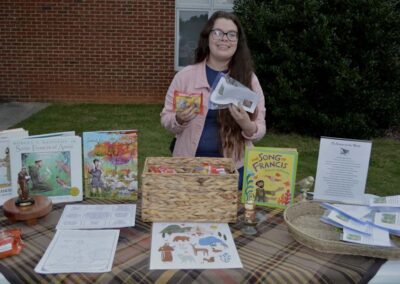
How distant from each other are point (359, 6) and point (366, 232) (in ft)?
17.0

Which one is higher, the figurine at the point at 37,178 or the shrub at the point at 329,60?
the shrub at the point at 329,60

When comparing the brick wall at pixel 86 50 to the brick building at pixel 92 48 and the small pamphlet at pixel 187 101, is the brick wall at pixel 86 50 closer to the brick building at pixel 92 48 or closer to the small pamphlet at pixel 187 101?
the brick building at pixel 92 48

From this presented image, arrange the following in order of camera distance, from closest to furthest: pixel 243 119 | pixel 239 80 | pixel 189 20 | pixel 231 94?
pixel 231 94 → pixel 243 119 → pixel 239 80 → pixel 189 20

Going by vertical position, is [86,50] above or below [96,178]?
above

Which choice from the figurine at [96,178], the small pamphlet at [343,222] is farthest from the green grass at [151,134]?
the small pamphlet at [343,222]

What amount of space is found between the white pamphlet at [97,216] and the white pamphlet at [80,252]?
2.1 inches

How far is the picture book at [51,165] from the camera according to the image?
1.85 meters

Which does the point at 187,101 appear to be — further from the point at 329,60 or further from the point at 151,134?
the point at 329,60

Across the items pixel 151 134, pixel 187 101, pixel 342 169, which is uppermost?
pixel 187 101

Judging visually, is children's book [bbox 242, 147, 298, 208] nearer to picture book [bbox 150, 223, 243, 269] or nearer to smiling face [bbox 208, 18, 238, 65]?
picture book [bbox 150, 223, 243, 269]

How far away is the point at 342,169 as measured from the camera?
6.13 feet

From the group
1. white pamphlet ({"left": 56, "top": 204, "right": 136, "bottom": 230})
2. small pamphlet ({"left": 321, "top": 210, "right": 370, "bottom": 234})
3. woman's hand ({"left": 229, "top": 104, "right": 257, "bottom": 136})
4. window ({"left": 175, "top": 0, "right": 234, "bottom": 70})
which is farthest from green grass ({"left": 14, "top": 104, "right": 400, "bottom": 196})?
small pamphlet ({"left": 321, "top": 210, "right": 370, "bottom": 234})

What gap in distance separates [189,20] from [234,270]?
7440 mm

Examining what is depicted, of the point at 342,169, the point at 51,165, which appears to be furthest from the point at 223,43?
the point at 51,165
